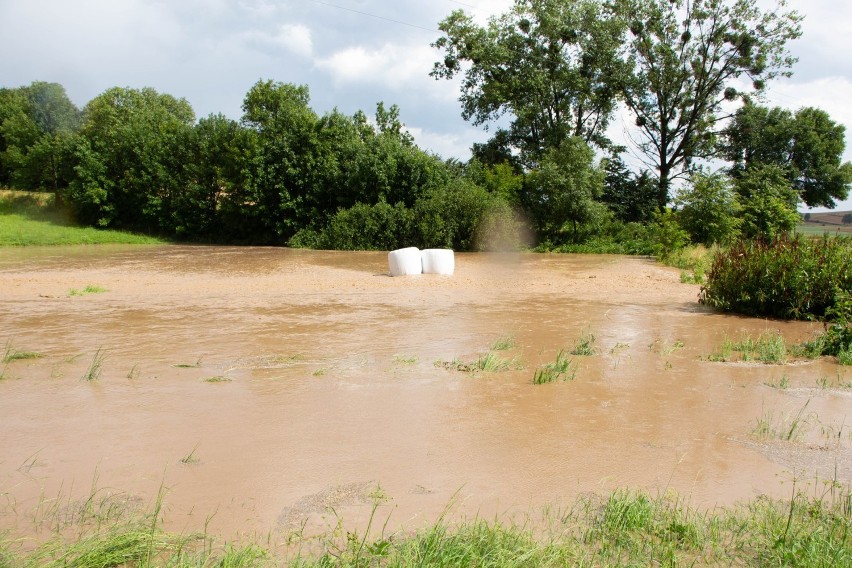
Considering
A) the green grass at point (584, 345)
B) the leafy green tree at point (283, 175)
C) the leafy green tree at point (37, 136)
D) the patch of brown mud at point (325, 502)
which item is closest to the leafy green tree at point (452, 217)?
the leafy green tree at point (283, 175)

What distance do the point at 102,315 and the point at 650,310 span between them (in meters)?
10.8

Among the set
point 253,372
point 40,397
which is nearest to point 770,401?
point 253,372

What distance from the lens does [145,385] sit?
7.56 meters

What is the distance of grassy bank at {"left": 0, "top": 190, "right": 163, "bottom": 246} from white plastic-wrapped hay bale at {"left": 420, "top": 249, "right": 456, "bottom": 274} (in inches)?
1003

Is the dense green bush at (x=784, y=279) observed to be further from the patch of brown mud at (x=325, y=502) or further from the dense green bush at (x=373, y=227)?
the dense green bush at (x=373, y=227)

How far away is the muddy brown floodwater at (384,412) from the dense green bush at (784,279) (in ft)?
1.82

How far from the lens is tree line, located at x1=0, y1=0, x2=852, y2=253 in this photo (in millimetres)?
32750

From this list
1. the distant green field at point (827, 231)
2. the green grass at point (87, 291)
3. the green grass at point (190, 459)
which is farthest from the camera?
the distant green field at point (827, 231)

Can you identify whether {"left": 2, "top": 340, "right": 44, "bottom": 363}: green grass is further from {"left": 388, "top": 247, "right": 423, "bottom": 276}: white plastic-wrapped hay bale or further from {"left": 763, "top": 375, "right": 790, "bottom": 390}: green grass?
{"left": 388, "top": 247, "right": 423, "bottom": 276}: white plastic-wrapped hay bale

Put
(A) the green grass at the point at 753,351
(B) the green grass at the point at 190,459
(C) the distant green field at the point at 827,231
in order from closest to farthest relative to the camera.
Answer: (B) the green grass at the point at 190,459
(A) the green grass at the point at 753,351
(C) the distant green field at the point at 827,231

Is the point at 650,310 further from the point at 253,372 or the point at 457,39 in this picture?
the point at 457,39

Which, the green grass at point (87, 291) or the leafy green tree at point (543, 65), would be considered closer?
the green grass at point (87, 291)

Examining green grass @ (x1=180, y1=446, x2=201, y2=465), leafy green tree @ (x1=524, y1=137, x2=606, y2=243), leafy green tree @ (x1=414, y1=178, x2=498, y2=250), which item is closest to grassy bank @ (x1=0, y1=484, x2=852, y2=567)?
green grass @ (x1=180, y1=446, x2=201, y2=465)

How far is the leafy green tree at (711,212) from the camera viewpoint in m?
25.2
